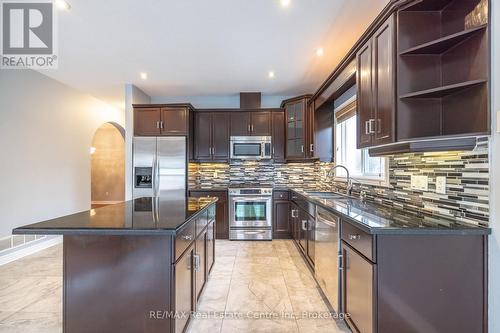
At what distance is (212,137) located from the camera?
14.9 ft

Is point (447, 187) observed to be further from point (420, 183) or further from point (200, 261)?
point (200, 261)

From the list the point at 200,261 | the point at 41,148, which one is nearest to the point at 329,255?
the point at 200,261

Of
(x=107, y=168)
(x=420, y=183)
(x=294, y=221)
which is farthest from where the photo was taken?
(x=107, y=168)

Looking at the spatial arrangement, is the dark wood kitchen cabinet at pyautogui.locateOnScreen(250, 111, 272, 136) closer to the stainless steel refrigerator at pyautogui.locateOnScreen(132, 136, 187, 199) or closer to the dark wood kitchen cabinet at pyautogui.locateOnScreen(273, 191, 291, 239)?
the dark wood kitchen cabinet at pyautogui.locateOnScreen(273, 191, 291, 239)

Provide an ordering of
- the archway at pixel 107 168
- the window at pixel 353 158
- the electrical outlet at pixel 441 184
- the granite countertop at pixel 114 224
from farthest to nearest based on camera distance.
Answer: the archway at pixel 107 168, the window at pixel 353 158, the electrical outlet at pixel 441 184, the granite countertop at pixel 114 224

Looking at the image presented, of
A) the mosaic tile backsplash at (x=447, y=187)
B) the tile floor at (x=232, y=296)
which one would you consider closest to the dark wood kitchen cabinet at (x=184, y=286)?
the tile floor at (x=232, y=296)

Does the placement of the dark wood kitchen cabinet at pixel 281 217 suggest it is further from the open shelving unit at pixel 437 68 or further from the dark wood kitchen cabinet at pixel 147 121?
the open shelving unit at pixel 437 68

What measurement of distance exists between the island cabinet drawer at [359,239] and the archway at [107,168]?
836 cm

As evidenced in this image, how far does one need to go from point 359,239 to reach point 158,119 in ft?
12.5

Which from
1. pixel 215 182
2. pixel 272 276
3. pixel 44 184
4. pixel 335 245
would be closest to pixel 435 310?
pixel 335 245

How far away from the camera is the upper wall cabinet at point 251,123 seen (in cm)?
451

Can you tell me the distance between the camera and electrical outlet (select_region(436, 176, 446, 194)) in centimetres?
164

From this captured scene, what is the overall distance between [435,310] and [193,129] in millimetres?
4104

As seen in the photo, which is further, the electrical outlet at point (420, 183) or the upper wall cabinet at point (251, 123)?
the upper wall cabinet at point (251, 123)
